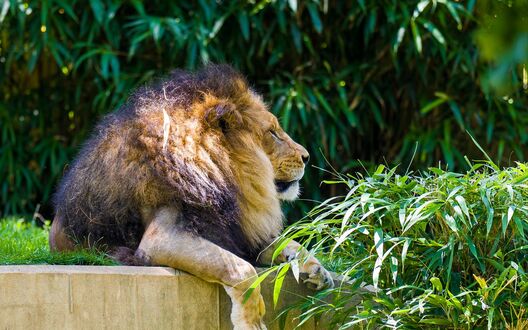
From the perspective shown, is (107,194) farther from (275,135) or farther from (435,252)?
(435,252)

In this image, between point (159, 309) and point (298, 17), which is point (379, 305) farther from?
point (298, 17)

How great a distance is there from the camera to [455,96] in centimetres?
748

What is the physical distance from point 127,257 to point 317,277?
2.45 ft

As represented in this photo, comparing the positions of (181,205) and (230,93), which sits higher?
(230,93)

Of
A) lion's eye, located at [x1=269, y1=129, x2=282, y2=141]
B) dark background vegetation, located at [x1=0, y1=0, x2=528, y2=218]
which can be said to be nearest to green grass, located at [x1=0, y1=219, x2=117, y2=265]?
lion's eye, located at [x1=269, y1=129, x2=282, y2=141]

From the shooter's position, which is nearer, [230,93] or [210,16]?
[230,93]

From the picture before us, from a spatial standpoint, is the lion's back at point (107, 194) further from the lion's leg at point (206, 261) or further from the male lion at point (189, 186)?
the lion's leg at point (206, 261)

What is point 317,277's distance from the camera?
10.6 ft

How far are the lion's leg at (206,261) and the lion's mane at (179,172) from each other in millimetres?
74

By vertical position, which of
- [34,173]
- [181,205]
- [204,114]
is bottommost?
[34,173]

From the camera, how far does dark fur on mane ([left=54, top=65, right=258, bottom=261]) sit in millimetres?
3316

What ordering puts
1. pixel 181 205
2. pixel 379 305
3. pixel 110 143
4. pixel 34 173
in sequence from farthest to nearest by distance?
pixel 34 173
pixel 110 143
pixel 181 205
pixel 379 305

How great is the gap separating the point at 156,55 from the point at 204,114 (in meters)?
3.98

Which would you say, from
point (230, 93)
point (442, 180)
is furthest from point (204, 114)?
point (442, 180)
